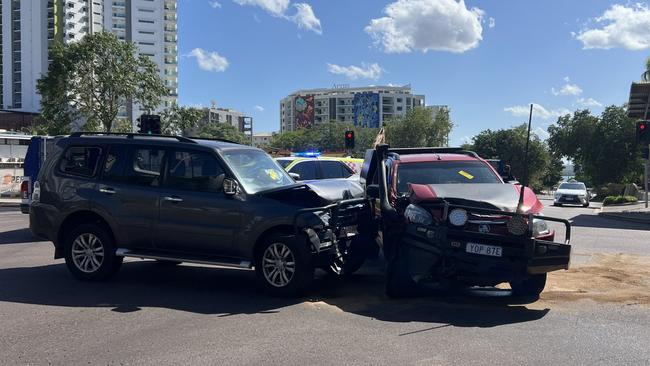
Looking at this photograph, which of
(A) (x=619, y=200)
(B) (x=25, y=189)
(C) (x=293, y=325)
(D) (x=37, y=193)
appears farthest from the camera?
(A) (x=619, y=200)

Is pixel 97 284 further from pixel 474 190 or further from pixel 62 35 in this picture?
pixel 62 35

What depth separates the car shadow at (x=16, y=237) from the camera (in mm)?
12445

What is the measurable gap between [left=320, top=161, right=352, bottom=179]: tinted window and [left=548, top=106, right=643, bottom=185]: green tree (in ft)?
130

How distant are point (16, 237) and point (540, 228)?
1156 cm

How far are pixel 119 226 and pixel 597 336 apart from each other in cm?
589

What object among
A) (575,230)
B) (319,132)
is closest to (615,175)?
(575,230)

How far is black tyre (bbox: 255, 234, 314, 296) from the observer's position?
6957mm

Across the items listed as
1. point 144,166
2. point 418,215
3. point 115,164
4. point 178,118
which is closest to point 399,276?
point 418,215

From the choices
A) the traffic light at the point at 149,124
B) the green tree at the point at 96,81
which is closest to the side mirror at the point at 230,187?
the traffic light at the point at 149,124

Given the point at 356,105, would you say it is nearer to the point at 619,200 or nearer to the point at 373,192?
the point at 619,200

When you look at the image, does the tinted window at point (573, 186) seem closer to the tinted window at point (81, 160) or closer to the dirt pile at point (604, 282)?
the dirt pile at point (604, 282)

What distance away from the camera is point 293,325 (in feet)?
19.5

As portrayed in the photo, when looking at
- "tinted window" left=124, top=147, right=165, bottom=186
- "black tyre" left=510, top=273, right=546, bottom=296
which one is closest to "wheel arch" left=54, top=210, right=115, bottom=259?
"tinted window" left=124, top=147, right=165, bottom=186

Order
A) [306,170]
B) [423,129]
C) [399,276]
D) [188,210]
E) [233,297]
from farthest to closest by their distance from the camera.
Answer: [423,129], [306,170], [188,210], [233,297], [399,276]
